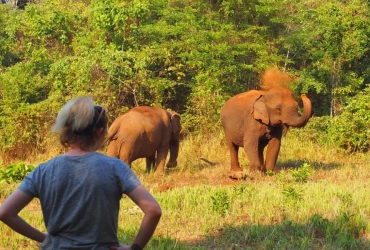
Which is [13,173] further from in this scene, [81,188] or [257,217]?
[81,188]

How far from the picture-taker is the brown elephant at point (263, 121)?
43.7 feet

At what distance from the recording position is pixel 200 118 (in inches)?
757

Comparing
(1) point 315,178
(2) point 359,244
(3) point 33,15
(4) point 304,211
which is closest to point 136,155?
(1) point 315,178

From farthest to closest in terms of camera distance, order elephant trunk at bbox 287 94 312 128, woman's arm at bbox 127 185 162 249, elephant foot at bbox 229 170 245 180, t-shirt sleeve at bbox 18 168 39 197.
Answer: elephant trunk at bbox 287 94 312 128 → elephant foot at bbox 229 170 245 180 → t-shirt sleeve at bbox 18 168 39 197 → woman's arm at bbox 127 185 162 249

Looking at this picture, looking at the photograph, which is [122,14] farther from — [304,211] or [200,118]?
[304,211]

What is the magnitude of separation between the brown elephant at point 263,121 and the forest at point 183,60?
417 cm

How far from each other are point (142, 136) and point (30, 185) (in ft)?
32.3

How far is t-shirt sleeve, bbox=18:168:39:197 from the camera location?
3.66m

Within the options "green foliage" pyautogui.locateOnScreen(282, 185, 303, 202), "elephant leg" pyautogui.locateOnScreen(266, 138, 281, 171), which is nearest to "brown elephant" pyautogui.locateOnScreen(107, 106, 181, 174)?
"elephant leg" pyautogui.locateOnScreen(266, 138, 281, 171)

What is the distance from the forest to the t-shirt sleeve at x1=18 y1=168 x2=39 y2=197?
1460 cm

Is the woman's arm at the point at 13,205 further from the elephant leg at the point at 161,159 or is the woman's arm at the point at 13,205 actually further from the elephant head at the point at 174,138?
the elephant head at the point at 174,138

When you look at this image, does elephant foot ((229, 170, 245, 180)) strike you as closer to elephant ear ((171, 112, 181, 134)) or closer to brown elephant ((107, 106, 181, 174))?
brown elephant ((107, 106, 181, 174))

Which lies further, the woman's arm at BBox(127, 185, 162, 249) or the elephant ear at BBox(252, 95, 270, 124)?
the elephant ear at BBox(252, 95, 270, 124)

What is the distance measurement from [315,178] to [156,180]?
9.93 feet
